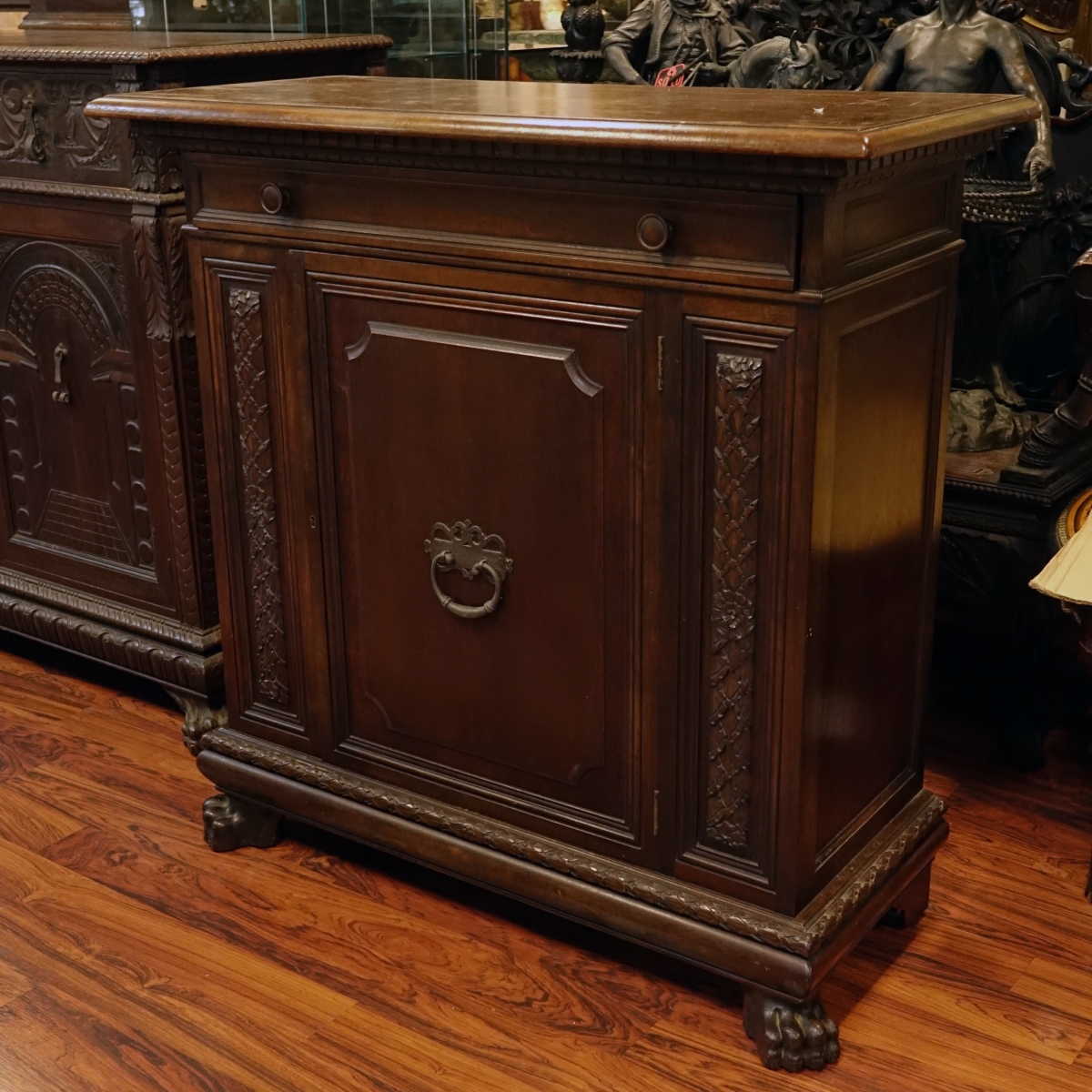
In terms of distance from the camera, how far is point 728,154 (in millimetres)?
1574

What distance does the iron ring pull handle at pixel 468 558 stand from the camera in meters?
1.98

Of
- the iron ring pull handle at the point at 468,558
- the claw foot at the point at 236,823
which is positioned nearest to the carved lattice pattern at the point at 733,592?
the iron ring pull handle at the point at 468,558

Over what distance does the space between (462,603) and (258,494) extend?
1.30ft

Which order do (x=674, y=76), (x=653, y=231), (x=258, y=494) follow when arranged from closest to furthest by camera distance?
(x=653, y=231) → (x=258, y=494) → (x=674, y=76)

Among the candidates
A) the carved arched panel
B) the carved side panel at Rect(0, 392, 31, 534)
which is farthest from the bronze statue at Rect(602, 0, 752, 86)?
the carved side panel at Rect(0, 392, 31, 534)

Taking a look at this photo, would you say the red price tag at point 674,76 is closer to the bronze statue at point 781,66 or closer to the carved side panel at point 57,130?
the bronze statue at point 781,66

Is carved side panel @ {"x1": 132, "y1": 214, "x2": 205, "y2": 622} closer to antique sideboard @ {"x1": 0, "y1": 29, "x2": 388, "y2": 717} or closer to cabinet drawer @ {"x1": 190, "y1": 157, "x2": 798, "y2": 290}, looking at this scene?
antique sideboard @ {"x1": 0, "y1": 29, "x2": 388, "y2": 717}

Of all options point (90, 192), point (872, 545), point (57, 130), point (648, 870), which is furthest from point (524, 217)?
point (57, 130)

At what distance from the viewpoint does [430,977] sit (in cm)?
209

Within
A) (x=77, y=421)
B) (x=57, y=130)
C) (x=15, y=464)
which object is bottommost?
(x=15, y=464)

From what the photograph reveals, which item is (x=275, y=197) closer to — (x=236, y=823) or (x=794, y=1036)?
(x=236, y=823)

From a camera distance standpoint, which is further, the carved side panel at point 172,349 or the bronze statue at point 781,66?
the bronze statue at point 781,66

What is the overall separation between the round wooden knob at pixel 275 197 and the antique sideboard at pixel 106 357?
0.53 metres

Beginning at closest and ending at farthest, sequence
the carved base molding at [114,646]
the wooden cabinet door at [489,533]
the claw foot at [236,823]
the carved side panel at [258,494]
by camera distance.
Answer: the wooden cabinet door at [489,533] → the carved side panel at [258,494] → the claw foot at [236,823] → the carved base molding at [114,646]
